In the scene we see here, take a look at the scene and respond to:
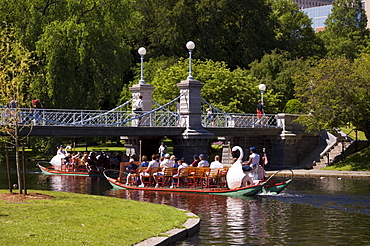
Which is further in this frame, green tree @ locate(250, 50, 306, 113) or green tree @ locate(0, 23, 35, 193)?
green tree @ locate(250, 50, 306, 113)

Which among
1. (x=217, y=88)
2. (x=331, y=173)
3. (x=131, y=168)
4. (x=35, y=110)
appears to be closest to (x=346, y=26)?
(x=217, y=88)

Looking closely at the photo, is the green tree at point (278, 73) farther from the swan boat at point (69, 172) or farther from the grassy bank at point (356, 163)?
the swan boat at point (69, 172)

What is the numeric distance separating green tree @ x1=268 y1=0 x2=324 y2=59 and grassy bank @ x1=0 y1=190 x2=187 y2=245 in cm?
5597

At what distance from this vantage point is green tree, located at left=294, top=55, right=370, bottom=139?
131ft

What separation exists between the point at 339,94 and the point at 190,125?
9832mm

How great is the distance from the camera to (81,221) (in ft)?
51.3

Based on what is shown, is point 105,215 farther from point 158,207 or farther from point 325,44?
point 325,44

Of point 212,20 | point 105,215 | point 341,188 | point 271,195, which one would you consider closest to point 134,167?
point 271,195

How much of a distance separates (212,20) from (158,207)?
45.9 meters

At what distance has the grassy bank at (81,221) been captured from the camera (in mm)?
13609

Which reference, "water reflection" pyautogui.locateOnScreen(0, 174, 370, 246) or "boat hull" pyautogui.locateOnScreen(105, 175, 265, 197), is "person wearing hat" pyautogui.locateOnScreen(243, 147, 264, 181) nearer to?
"boat hull" pyautogui.locateOnScreen(105, 175, 265, 197)

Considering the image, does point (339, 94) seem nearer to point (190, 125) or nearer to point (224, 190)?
point (190, 125)

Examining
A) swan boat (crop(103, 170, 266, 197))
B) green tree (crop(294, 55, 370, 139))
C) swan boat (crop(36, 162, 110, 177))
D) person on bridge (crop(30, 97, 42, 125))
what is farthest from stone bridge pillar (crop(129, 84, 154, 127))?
green tree (crop(294, 55, 370, 139))

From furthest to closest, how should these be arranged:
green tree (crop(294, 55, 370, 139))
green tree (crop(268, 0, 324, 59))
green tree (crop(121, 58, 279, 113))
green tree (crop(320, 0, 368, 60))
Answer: green tree (crop(320, 0, 368, 60)) < green tree (crop(268, 0, 324, 59)) < green tree (crop(121, 58, 279, 113)) < green tree (crop(294, 55, 370, 139))
